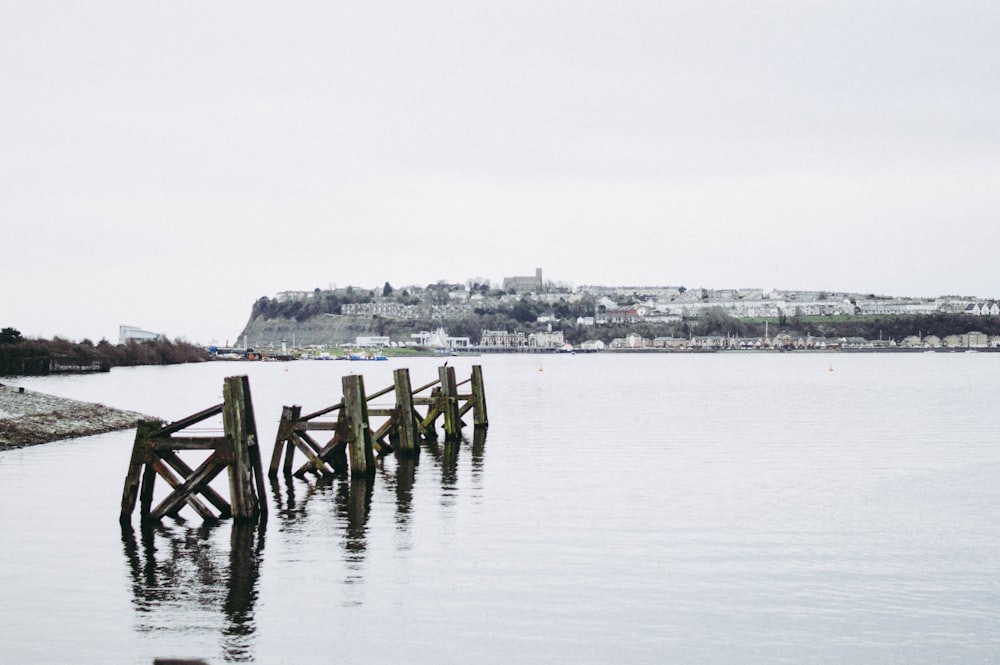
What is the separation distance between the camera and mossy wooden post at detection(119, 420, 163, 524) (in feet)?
63.4

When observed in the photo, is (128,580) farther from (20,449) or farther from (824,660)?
(20,449)

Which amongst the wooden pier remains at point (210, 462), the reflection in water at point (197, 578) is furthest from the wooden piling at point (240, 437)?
the reflection in water at point (197, 578)

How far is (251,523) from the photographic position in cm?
1983

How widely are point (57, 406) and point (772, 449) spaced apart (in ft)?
89.7

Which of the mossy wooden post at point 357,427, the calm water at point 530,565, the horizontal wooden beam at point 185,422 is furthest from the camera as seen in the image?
the mossy wooden post at point 357,427

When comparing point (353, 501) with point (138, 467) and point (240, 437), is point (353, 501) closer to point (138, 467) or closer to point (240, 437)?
point (138, 467)

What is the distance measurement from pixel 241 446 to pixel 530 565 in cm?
539

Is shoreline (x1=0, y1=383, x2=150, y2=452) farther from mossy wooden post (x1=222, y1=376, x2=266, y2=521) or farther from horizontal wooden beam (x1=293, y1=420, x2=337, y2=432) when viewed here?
mossy wooden post (x1=222, y1=376, x2=266, y2=521)

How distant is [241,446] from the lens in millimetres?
18578

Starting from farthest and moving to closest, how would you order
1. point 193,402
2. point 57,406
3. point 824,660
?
point 193,402 → point 57,406 → point 824,660

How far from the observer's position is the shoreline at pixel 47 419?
114 feet

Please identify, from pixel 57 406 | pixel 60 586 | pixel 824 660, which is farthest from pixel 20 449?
pixel 824 660

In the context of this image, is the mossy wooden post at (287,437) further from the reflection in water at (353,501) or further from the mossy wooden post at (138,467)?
the mossy wooden post at (138,467)

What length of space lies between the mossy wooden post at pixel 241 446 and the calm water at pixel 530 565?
0.56 meters
